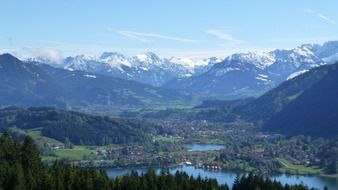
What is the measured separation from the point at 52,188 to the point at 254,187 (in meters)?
34.1

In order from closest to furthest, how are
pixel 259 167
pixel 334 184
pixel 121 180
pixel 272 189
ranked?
pixel 121 180 → pixel 272 189 → pixel 334 184 → pixel 259 167

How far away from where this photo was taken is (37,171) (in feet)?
300

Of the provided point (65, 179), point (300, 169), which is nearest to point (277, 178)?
point (300, 169)

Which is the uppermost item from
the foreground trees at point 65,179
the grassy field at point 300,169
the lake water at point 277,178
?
the foreground trees at point 65,179

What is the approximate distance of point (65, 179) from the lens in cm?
8544

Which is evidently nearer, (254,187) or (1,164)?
(1,164)

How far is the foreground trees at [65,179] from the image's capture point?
82.5m

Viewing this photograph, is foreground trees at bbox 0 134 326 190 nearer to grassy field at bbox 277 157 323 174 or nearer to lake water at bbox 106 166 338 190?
lake water at bbox 106 166 338 190

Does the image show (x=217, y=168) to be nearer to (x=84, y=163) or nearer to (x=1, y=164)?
(x=84, y=163)

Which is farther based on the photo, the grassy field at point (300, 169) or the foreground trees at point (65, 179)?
the grassy field at point (300, 169)

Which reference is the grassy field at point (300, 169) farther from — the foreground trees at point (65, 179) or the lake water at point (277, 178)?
the foreground trees at point (65, 179)

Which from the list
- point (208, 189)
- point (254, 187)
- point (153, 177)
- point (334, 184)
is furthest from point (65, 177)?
point (334, 184)

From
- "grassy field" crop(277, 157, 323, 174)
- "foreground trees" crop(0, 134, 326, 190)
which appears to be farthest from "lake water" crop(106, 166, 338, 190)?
"foreground trees" crop(0, 134, 326, 190)

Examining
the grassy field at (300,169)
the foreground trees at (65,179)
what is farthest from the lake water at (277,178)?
the foreground trees at (65,179)
